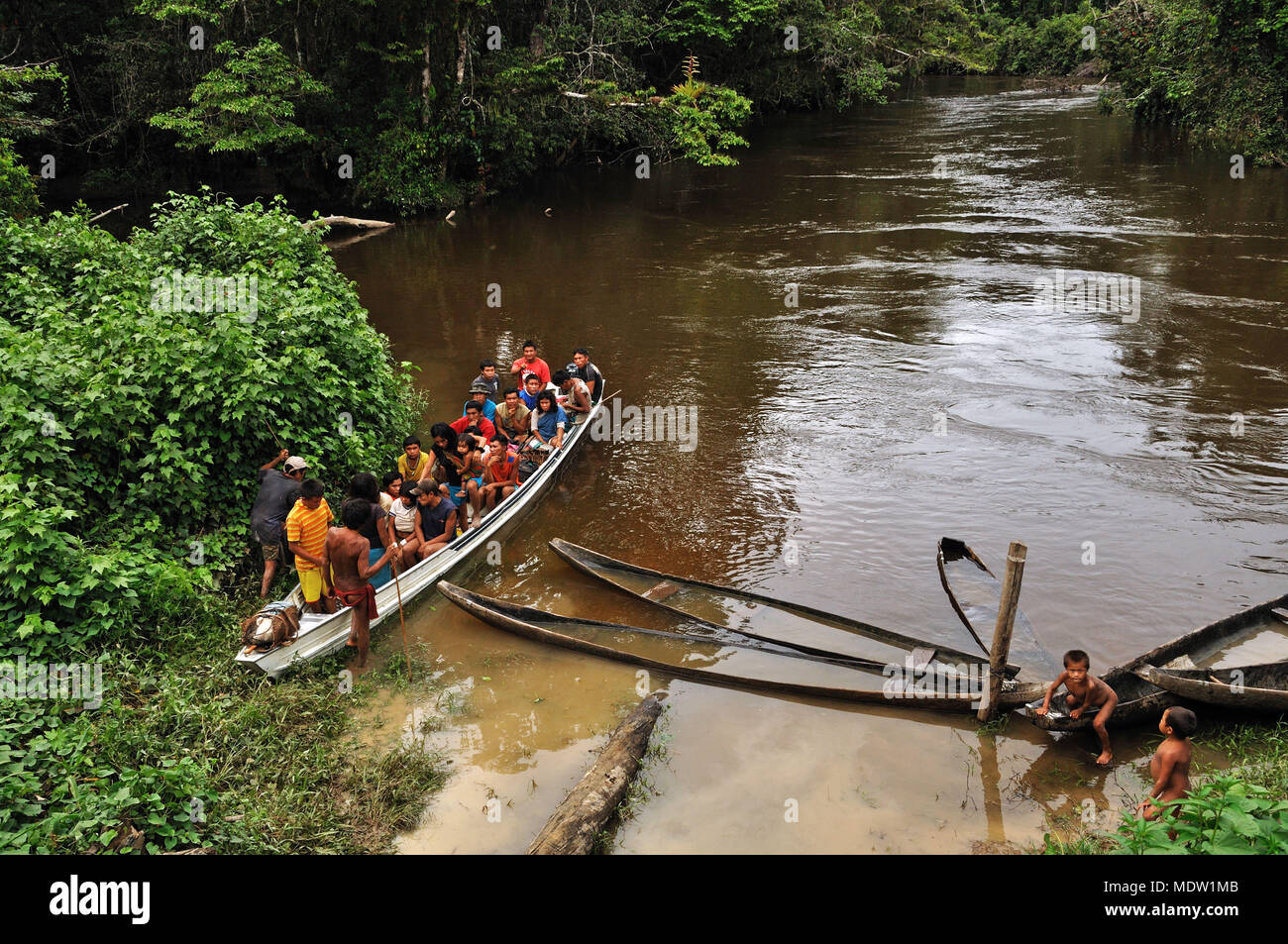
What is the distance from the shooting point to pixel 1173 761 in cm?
564

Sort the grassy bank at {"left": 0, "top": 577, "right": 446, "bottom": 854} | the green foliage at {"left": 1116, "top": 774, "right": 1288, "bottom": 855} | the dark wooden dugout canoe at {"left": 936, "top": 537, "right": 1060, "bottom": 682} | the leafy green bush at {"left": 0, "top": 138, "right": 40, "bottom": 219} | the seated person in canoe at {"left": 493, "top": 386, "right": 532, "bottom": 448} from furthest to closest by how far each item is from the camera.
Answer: the leafy green bush at {"left": 0, "top": 138, "right": 40, "bottom": 219}, the seated person in canoe at {"left": 493, "top": 386, "right": 532, "bottom": 448}, the dark wooden dugout canoe at {"left": 936, "top": 537, "right": 1060, "bottom": 682}, the grassy bank at {"left": 0, "top": 577, "right": 446, "bottom": 854}, the green foliage at {"left": 1116, "top": 774, "right": 1288, "bottom": 855}

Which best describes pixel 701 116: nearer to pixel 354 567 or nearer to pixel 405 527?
pixel 405 527

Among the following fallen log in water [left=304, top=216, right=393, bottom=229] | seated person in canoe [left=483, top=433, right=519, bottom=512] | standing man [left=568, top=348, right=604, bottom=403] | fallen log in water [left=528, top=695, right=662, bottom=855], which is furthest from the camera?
fallen log in water [left=304, top=216, right=393, bottom=229]

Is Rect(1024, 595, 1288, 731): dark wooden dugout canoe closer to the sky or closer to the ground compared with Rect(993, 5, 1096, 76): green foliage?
closer to the ground

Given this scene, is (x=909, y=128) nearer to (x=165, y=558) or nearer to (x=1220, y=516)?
(x=1220, y=516)

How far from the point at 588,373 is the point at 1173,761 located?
28.2ft

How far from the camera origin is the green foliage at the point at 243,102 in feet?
66.6

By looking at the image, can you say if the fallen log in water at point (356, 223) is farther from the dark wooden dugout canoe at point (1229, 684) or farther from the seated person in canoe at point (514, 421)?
the dark wooden dugout canoe at point (1229, 684)

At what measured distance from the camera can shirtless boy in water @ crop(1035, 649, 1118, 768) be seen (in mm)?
6645

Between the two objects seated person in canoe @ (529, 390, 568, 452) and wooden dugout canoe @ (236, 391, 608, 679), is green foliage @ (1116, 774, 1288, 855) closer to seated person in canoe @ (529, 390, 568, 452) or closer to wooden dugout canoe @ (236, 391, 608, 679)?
wooden dugout canoe @ (236, 391, 608, 679)

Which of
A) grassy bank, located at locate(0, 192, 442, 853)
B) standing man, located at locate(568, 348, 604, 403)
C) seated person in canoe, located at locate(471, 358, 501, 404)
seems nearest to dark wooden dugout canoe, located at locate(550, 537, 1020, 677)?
grassy bank, located at locate(0, 192, 442, 853)

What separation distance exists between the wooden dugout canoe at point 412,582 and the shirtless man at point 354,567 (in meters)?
0.12

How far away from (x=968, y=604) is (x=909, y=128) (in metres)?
30.3

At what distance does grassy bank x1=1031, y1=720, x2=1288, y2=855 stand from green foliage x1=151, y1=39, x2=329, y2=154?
20970 millimetres
